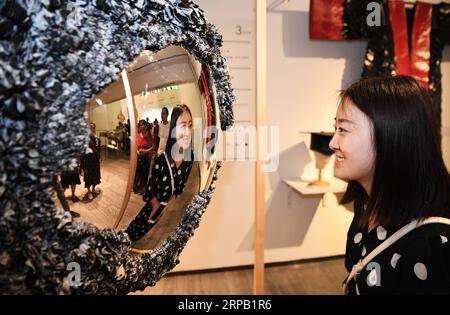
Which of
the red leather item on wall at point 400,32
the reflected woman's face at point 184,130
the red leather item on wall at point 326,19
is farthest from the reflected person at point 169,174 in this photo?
the red leather item on wall at point 400,32

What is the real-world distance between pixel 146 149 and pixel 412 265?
18.9 inches

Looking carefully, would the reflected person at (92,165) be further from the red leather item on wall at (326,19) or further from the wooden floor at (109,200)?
the red leather item on wall at (326,19)

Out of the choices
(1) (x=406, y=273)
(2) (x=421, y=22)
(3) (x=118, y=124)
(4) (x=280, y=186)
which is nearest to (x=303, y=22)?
(2) (x=421, y=22)

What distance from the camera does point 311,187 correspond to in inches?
64.9

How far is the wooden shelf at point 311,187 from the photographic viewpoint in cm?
159

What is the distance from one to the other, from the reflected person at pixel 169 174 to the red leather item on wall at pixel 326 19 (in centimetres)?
145

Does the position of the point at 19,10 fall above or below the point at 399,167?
above

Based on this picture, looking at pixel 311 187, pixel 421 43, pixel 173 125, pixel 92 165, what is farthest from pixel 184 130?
pixel 421 43

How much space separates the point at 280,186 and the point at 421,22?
120cm

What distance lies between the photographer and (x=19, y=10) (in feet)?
0.89

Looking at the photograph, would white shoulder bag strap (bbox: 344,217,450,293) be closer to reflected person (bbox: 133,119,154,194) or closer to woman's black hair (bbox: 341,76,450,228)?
woman's black hair (bbox: 341,76,450,228)

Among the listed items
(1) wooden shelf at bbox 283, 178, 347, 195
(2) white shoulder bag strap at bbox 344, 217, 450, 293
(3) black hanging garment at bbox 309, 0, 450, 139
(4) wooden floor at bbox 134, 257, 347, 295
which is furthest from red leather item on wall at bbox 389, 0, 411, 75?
(2) white shoulder bag strap at bbox 344, 217, 450, 293
